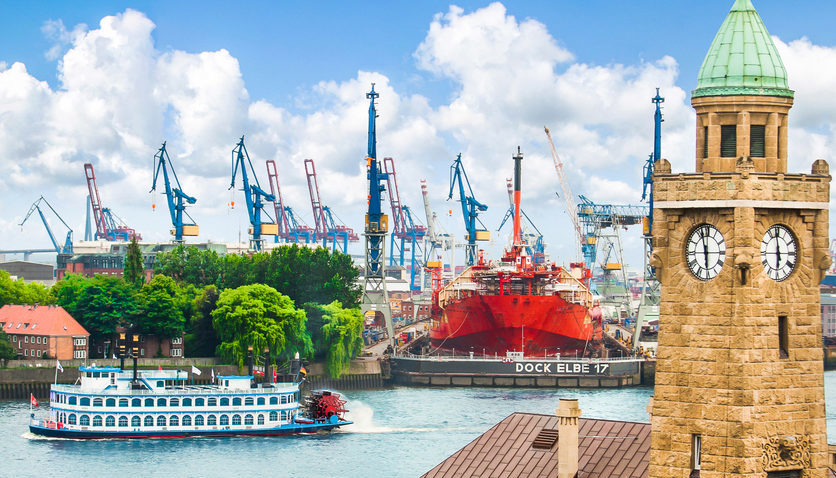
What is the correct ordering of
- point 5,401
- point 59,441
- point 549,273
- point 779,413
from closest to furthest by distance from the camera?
1. point 779,413
2. point 59,441
3. point 5,401
4. point 549,273

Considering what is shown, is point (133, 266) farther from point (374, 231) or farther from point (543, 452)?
point (543, 452)

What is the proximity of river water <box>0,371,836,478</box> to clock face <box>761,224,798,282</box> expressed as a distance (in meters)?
39.2

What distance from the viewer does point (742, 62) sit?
2378 cm

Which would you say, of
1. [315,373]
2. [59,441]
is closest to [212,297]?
[315,373]

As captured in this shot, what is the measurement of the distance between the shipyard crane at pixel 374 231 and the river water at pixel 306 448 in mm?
35288

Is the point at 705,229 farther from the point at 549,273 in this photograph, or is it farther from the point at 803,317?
the point at 549,273

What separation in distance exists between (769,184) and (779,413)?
358cm

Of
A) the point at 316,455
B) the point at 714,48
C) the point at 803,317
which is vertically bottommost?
the point at 316,455

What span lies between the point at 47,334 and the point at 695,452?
271 feet

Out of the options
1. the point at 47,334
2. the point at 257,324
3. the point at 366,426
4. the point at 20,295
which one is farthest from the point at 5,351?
the point at 366,426

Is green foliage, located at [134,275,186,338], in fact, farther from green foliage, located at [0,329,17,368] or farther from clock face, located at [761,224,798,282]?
clock face, located at [761,224,798,282]

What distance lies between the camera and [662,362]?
936 inches

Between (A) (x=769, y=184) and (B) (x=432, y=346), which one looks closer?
(A) (x=769, y=184)

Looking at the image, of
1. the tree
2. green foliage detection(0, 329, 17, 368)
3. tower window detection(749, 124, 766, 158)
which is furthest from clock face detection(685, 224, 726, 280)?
the tree
